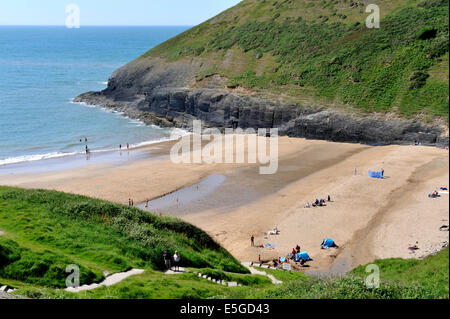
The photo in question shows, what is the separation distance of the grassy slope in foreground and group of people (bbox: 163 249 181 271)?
17.1 inches

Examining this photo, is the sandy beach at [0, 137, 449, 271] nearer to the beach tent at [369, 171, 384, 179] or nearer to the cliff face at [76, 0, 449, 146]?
the beach tent at [369, 171, 384, 179]

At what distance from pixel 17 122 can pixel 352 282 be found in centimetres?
6532

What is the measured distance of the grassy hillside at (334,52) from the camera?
2301 inches

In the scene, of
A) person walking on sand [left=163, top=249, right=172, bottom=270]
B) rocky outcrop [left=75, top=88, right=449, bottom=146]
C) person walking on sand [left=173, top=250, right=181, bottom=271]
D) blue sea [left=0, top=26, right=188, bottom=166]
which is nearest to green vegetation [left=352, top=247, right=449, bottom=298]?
person walking on sand [left=173, top=250, right=181, bottom=271]

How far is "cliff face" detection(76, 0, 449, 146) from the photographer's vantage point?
55469mm

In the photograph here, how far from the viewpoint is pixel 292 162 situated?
163 ft

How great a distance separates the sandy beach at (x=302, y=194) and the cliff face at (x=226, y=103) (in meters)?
2.75

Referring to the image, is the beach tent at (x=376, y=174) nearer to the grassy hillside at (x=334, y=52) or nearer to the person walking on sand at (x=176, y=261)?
the grassy hillside at (x=334, y=52)

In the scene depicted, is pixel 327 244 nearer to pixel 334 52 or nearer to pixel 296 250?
pixel 296 250

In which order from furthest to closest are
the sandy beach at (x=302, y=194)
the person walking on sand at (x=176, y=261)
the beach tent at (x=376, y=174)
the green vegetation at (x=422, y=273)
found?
the beach tent at (x=376, y=174) → the sandy beach at (x=302, y=194) → the person walking on sand at (x=176, y=261) → the green vegetation at (x=422, y=273)

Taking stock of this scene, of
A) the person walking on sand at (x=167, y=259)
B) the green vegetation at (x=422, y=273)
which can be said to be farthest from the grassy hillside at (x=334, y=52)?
the person walking on sand at (x=167, y=259)

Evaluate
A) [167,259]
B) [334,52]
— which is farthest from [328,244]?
[334,52]

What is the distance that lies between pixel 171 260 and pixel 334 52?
190 feet

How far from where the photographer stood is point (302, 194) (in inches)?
1571
